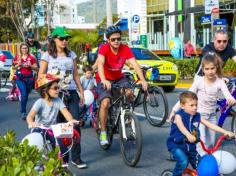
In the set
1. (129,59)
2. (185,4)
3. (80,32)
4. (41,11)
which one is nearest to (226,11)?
(185,4)

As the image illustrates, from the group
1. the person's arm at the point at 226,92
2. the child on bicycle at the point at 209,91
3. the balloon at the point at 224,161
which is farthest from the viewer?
the person's arm at the point at 226,92

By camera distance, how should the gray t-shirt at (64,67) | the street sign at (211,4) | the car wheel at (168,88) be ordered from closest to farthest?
the gray t-shirt at (64,67)
the car wheel at (168,88)
the street sign at (211,4)

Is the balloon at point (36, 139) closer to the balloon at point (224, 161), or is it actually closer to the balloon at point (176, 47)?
the balloon at point (224, 161)

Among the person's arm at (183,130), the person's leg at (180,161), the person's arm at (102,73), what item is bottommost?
the person's leg at (180,161)

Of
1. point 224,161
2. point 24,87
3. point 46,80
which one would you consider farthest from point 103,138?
point 24,87

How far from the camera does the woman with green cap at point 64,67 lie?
6.91 meters

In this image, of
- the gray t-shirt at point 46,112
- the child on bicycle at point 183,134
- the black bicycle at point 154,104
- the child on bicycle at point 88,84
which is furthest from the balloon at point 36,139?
the black bicycle at point 154,104

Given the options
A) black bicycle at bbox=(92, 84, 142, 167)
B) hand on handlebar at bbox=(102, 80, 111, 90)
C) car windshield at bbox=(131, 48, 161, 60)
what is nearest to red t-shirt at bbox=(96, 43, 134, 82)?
black bicycle at bbox=(92, 84, 142, 167)

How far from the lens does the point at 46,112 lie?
609 centimetres

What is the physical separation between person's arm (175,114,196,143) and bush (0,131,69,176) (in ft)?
4.98

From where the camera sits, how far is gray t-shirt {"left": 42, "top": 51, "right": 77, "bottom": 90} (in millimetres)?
7023

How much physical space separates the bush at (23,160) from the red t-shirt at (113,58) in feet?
10.7

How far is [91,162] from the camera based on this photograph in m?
7.47

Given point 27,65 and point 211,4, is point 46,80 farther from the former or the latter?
point 211,4
